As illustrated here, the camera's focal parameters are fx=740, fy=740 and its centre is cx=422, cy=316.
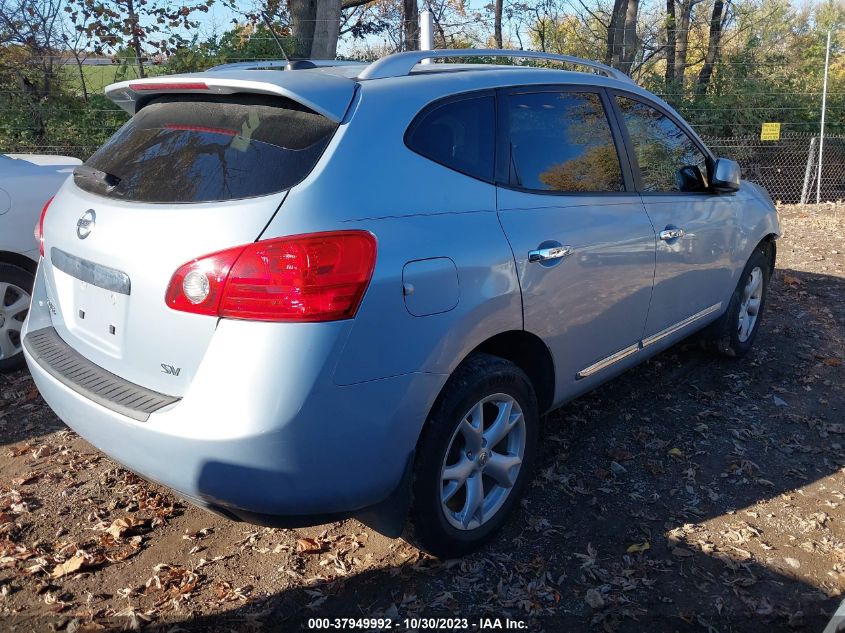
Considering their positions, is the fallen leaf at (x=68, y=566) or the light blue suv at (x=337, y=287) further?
the fallen leaf at (x=68, y=566)

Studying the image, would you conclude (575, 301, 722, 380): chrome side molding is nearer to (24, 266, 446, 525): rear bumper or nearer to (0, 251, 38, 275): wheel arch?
(24, 266, 446, 525): rear bumper

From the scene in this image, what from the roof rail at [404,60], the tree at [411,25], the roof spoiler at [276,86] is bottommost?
the roof spoiler at [276,86]

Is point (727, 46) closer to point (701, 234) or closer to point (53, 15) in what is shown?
point (53, 15)

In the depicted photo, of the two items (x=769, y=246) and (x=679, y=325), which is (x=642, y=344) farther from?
(x=769, y=246)

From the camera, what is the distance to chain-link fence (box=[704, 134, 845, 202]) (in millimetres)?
13711

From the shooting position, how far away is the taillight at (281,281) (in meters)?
2.21

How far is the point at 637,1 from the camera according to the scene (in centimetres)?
1948

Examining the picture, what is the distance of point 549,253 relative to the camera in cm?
301

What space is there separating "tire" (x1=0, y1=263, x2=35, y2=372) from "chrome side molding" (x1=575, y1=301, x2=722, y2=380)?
3.50 metres

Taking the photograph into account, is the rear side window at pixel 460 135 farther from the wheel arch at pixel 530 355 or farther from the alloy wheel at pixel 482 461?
the alloy wheel at pixel 482 461

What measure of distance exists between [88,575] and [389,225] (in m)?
1.82

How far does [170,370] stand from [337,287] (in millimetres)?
614

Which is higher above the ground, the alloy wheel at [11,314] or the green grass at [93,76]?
the green grass at [93,76]

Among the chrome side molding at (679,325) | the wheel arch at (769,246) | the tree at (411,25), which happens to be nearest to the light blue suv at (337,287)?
the chrome side molding at (679,325)
